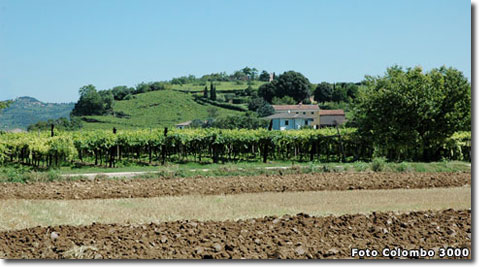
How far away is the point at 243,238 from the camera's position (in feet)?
23.4

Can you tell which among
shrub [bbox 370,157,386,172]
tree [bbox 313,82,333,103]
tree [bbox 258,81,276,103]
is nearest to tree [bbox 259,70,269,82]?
tree [bbox 258,81,276,103]

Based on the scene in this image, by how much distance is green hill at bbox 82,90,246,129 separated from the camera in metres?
66.9

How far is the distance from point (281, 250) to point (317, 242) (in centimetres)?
70

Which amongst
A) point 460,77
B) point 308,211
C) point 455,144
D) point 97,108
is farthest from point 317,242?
point 97,108

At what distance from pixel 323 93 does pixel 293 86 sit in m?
7.45

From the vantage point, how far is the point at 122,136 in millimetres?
25875

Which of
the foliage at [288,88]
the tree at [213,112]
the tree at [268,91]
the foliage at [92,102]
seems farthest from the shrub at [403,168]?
the tree at [268,91]

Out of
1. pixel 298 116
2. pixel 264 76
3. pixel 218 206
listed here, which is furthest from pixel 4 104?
pixel 264 76

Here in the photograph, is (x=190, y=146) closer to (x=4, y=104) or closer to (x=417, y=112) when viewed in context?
(x=417, y=112)

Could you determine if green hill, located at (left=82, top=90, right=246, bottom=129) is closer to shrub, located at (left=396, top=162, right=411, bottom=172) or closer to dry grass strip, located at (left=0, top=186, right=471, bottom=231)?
shrub, located at (left=396, top=162, right=411, bottom=172)

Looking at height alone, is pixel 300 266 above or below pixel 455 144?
below

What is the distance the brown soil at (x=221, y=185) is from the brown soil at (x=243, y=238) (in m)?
5.42

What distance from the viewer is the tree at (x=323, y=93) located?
8419 cm

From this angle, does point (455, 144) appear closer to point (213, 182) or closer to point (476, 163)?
point (213, 182)
